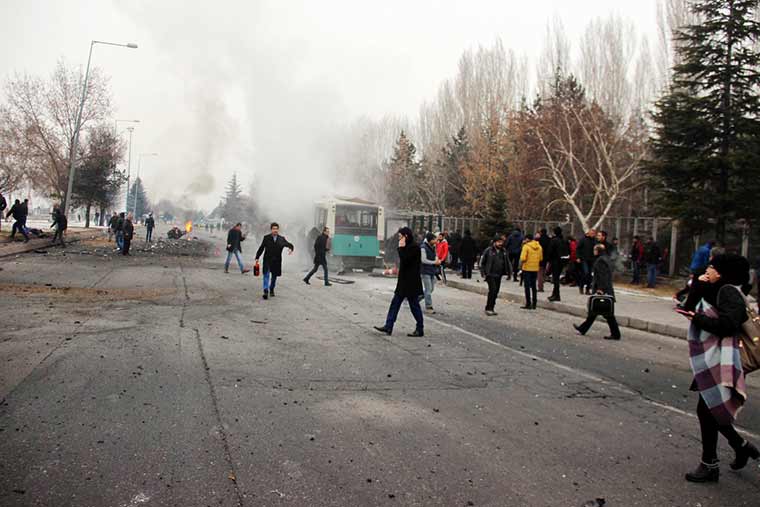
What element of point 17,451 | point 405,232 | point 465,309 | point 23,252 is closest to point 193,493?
point 17,451

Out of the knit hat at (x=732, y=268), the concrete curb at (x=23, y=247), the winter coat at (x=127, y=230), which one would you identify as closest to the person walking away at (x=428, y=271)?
the knit hat at (x=732, y=268)

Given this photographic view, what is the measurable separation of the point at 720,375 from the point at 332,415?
9.40 ft

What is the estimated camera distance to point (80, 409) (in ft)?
16.0

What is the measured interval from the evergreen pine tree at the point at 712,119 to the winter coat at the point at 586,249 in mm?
3490

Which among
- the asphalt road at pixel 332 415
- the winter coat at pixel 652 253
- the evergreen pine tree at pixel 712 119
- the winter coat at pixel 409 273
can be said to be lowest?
the asphalt road at pixel 332 415

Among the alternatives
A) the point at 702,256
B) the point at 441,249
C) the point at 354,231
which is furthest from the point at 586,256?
the point at 354,231

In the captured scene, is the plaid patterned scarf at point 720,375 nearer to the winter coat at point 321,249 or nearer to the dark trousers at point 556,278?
the dark trousers at point 556,278

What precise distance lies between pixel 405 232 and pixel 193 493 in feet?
22.0

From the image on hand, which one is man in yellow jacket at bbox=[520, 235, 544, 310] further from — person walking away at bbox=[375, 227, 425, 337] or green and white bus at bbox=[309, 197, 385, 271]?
green and white bus at bbox=[309, 197, 385, 271]

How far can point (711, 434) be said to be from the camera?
406 cm

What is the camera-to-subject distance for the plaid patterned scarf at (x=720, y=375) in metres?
3.99

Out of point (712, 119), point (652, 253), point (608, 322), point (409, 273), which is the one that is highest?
point (712, 119)

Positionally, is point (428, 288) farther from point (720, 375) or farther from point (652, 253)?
point (652, 253)

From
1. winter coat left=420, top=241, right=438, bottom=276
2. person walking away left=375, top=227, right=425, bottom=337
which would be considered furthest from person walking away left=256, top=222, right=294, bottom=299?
person walking away left=375, top=227, right=425, bottom=337
